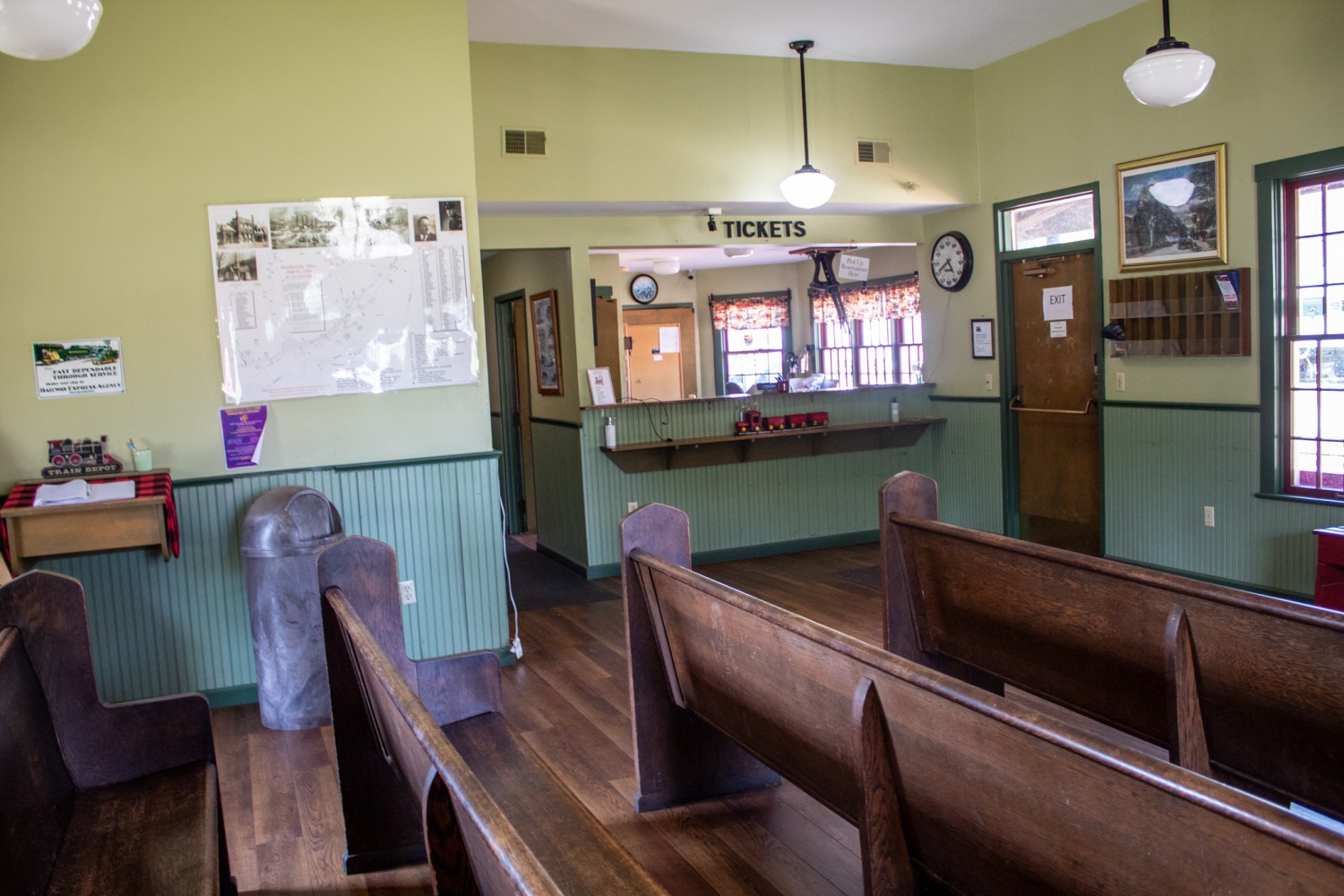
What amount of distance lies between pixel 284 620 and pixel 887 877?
8.94 feet

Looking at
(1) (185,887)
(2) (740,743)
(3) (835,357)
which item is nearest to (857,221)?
(3) (835,357)

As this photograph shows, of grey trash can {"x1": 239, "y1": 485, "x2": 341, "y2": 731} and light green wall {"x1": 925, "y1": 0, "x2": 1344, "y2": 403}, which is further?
light green wall {"x1": 925, "y1": 0, "x2": 1344, "y2": 403}

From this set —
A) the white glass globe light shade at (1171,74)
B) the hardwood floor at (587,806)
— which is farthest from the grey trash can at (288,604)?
the white glass globe light shade at (1171,74)

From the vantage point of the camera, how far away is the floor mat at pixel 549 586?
5.88m

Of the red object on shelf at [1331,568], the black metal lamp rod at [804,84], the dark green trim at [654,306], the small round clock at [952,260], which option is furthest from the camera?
the dark green trim at [654,306]

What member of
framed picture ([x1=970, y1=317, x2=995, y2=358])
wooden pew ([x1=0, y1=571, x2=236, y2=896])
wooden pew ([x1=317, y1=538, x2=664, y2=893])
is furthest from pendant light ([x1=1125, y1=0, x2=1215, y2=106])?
wooden pew ([x1=0, y1=571, x2=236, y2=896])

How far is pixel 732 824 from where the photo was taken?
3020mm

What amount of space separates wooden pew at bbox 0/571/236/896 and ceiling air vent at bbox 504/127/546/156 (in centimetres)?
378

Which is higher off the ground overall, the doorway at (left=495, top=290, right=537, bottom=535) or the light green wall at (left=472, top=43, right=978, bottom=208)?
the light green wall at (left=472, top=43, right=978, bottom=208)

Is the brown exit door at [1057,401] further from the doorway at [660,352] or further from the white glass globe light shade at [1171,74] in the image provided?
the doorway at [660,352]

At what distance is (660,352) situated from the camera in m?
12.5

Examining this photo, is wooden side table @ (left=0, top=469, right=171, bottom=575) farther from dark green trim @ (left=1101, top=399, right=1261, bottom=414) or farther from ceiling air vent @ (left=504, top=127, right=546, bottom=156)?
dark green trim @ (left=1101, top=399, right=1261, bottom=414)

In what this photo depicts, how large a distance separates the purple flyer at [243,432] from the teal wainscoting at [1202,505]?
4.52 metres

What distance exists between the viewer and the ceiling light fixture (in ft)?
8.38
